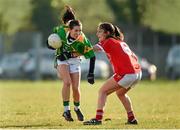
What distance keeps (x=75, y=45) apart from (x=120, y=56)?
121cm

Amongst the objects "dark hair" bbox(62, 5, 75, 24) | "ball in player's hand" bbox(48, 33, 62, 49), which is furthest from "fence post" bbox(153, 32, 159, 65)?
"ball in player's hand" bbox(48, 33, 62, 49)

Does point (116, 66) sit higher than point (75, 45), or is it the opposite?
point (75, 45)

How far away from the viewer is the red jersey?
11750mm

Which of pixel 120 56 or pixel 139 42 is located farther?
pixel 139 42

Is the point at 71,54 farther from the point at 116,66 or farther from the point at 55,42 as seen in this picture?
the point at 116,66

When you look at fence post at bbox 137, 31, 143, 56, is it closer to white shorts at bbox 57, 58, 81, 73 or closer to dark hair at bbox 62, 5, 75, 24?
dark hair at bbox 62, 5, 75, 24

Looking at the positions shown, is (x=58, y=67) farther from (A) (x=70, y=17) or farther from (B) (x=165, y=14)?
(B) (x=165, y=14)

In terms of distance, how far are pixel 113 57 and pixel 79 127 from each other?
1.33m

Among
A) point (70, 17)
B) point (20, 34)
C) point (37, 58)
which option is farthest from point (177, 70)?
point (70, 17)

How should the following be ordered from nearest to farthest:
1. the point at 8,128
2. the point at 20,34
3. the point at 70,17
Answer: the point at 8,128, the point at 70,17, the point at 20,34

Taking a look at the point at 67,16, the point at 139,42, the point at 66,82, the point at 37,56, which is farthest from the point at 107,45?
the point at 139,42

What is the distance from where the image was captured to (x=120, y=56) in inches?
463

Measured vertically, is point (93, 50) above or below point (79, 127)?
above

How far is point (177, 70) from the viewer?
126 feet
